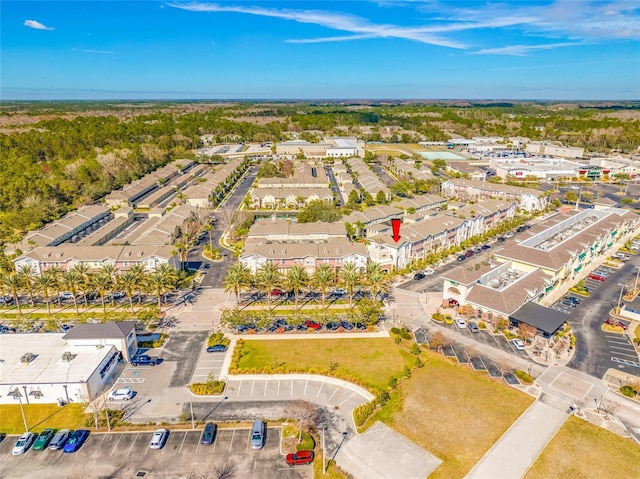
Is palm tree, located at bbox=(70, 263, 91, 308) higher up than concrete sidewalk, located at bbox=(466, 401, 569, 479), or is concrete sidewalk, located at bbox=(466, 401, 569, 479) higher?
palm tree, located at bbox=(70, 263, 91, 308)

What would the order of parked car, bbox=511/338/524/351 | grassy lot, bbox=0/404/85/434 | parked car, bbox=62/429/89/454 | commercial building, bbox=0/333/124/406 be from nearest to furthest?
parked car, bbox=62/429/89/454
grassy lot, bbox=0/404/85/434
commercial building, bbox=0/333/124/406
parked car, bbox=511/338/524/351

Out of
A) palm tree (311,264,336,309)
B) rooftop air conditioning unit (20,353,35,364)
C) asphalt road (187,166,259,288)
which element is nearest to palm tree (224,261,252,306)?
asphalt road (187,166,259,288)

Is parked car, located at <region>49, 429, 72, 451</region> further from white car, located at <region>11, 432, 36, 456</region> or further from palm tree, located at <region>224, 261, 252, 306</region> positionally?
palm tree, located at <region>224, 261, 252, 306</region>

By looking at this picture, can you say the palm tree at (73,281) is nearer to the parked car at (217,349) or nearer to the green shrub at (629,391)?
the parked car at (217,349)

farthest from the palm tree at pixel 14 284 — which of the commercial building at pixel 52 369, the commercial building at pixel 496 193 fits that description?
the commercial building at pixel 496 193

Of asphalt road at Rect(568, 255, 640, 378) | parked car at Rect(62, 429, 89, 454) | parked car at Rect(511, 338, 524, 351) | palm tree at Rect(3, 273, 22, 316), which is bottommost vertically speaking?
parked car at Rect(62, 429, 89, 454)

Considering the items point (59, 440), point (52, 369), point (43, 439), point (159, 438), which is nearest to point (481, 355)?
point (159, 438)
